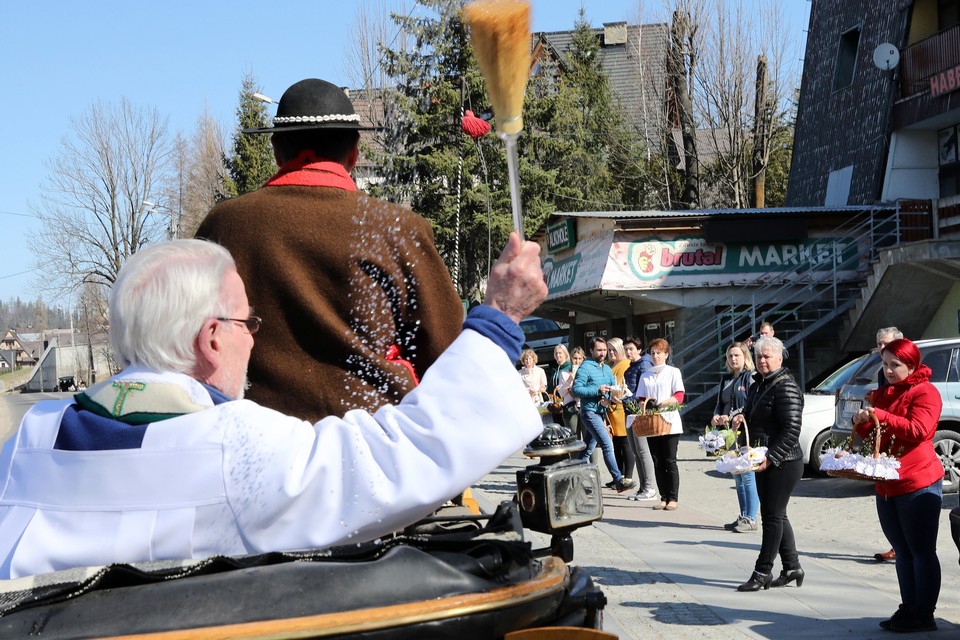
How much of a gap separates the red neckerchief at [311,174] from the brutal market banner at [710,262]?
21.4 meters

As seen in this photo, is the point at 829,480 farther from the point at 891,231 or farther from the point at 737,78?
the point at 737,78

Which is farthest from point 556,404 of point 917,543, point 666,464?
point 917,543

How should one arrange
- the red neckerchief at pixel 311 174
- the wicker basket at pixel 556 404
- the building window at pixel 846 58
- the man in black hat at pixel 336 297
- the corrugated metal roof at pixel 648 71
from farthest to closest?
the corrugated metal roof at pixel 648 71 → the building window at pixel 846 58 → the wicker basket at pixel 556 404 → the red neckerchief at pixel 311 174 → the man in black hat at pixel 336 297

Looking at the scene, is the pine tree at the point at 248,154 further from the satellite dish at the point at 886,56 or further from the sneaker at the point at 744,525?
the sneaker at the point at 744,525

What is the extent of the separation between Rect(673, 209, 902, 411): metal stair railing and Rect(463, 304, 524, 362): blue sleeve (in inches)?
859

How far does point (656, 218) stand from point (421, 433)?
22.9 metres

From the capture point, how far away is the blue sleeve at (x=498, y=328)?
208 cm

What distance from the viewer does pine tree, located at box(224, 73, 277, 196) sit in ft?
151

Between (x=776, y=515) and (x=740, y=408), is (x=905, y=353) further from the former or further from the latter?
(x=740, y=408)

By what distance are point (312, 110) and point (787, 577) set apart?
6.34 m

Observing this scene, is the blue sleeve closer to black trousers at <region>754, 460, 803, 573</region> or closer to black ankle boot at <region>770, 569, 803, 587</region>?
black trousers at <region>754, 460, 803, 573</region>

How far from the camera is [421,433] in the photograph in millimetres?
1990

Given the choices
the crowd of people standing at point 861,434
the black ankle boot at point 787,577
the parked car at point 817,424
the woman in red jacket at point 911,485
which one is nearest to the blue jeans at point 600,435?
the crowd of people standing at point 861,434

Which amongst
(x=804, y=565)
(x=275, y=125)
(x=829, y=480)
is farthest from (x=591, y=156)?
(x=275, y=125)
